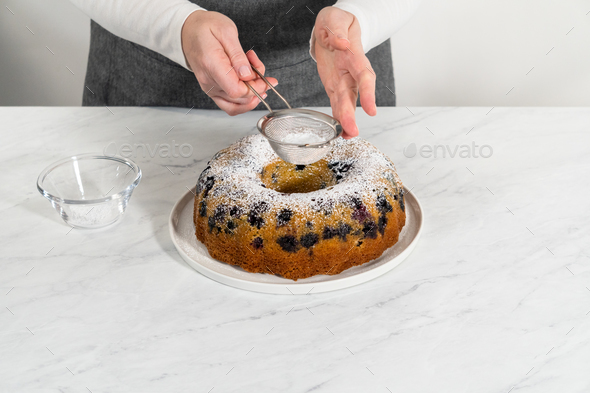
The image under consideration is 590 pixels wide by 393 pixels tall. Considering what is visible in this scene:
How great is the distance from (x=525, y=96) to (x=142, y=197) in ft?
6.57

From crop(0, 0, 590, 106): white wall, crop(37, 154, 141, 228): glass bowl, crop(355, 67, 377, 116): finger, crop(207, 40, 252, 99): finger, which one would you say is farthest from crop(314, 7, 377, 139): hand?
crop(0, 0, 590, 106): white wall

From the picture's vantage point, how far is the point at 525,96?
242cm

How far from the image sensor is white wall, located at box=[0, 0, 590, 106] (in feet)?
7.21

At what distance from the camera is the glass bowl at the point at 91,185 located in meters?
1.02

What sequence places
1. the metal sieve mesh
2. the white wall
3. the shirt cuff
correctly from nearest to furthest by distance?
the metal sieve mesh, the shirt cuff, the white wall

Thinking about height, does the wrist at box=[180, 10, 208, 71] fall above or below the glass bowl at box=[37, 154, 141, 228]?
above

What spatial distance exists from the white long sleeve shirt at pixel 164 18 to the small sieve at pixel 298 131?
0.30 metres

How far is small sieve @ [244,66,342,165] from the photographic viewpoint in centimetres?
96

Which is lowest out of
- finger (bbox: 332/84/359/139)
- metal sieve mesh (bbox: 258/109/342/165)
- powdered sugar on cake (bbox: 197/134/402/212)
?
powdered sugar on cake (bbox: 197/134/402/212)

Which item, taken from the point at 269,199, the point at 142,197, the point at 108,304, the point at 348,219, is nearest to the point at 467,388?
the point at 348,219

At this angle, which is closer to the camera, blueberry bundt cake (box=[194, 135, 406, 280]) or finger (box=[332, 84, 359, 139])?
blueberry bundt cake (box=[194, 135, 406, 280])

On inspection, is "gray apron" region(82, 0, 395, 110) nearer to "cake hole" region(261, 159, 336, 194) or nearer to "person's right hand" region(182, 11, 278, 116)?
"person's right hand" region(182, 11, 278, 116)

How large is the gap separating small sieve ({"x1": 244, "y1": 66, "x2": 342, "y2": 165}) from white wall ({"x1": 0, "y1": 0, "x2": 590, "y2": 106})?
4.78ft

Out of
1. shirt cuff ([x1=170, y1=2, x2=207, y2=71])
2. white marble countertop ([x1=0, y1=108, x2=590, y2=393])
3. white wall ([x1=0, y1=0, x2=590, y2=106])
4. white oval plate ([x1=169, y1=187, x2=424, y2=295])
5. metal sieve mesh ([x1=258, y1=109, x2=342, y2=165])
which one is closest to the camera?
white marble countertop ([x1=0, y1=108, x2=590, y2=393])
